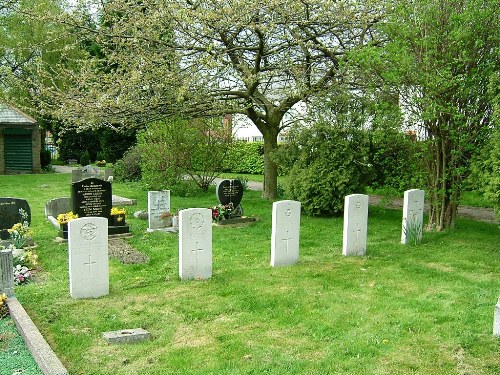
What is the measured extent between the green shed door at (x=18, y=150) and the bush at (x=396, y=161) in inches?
851

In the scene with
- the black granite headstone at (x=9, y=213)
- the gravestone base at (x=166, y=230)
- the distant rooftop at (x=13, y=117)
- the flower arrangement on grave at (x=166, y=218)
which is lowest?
the gravestone base at (x=166, y=230)

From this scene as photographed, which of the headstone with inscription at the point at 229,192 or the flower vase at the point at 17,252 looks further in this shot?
the headstone with inscription at the point at 229,192

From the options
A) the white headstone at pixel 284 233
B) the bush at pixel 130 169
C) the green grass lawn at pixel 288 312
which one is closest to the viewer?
the green grass lawn at pixel 288 312

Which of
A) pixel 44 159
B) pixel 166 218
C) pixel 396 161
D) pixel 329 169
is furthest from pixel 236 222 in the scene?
pixel 44 159

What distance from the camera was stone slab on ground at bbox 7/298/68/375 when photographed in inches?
174

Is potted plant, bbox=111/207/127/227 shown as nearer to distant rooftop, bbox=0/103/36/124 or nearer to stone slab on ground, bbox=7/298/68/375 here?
stone slab on ground, bbox=7/298/68/375

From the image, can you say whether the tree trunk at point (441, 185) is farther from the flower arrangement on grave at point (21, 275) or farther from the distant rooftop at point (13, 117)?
the distant rooftop at point (13, 117)

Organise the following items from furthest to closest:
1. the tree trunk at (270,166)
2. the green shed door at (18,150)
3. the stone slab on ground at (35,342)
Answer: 1. the green shed door at (18,150)
2. the tree trunk at (270,166)
3. the stone slab on ground at (35,342)

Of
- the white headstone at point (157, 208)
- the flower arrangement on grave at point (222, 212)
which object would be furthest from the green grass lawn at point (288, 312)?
the flower arrangement on grave at point (222, 212)

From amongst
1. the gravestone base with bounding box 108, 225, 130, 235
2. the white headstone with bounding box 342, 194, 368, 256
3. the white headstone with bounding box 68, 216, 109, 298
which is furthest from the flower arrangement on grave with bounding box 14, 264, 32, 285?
the white headstone with bounding box 342, 194, 368, 256

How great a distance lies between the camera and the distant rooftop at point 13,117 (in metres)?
27.8

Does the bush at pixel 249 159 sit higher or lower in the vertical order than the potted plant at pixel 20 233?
higher

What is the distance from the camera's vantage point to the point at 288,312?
20.6 ft

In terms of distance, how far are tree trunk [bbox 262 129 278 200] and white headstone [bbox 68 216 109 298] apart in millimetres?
9717
